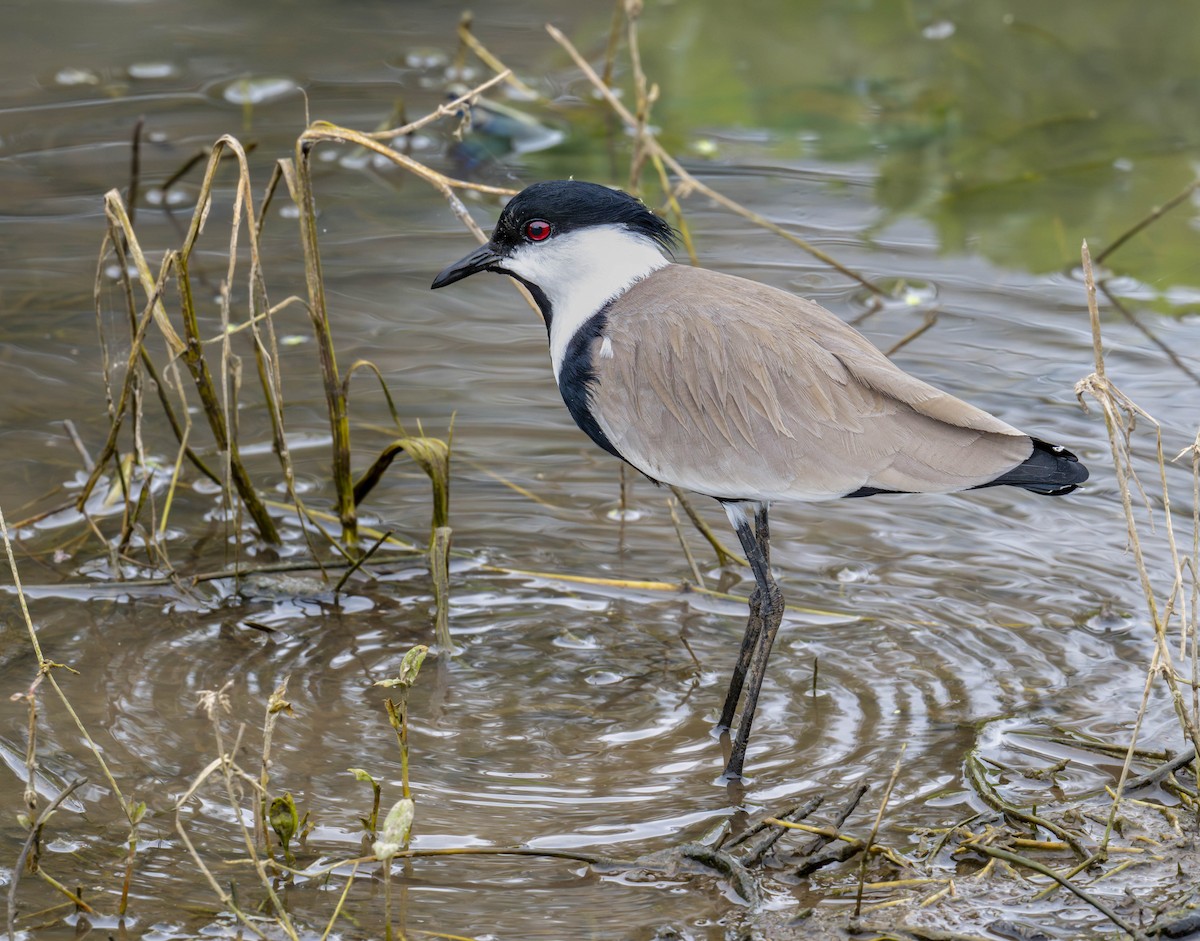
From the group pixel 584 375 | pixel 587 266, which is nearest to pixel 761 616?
pixel 584 375

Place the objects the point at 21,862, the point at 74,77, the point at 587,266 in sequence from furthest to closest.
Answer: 1. the point at 74,77
2. the point at 587,266
3. the point at 21,862

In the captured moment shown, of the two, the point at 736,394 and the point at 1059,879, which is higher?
the point at 736,394

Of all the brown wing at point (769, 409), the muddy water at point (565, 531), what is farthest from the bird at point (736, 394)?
the muddy water at point (565, 531)

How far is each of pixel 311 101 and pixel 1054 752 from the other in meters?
6.22

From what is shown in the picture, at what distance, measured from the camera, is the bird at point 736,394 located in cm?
384

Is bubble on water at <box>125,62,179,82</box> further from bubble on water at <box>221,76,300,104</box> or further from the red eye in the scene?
the red eye

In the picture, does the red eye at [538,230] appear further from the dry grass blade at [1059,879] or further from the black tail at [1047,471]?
the dry grass blade at [1059,879]

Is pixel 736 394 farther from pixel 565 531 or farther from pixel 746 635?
pixel 565 531

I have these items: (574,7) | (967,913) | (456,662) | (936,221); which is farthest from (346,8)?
(967,913)

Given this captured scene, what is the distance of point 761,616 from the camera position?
13.9 ft

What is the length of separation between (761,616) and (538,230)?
127 centimetres

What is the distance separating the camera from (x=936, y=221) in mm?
7570

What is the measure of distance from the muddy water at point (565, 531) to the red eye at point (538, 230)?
2.22ft

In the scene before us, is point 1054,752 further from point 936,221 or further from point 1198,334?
point 936,221
